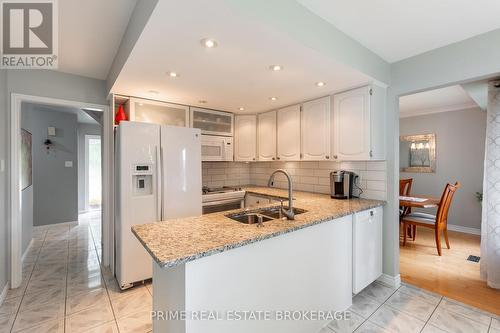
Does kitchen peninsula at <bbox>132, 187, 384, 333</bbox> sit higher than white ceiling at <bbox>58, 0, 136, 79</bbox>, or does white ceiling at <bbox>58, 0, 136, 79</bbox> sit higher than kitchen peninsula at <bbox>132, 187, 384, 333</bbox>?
white ceiling at <bbox>58, 0, 136, 79</bbox>

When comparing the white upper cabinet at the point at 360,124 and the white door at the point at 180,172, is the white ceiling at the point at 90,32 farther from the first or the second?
the white upper cabinet at the point at 360,124

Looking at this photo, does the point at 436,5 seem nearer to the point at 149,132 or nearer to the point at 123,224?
the point at 149,132

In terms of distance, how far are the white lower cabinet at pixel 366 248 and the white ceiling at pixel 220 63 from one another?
134 centimetres

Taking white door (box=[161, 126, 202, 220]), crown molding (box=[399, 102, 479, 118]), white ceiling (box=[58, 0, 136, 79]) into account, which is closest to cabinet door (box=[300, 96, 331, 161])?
white door (box=[161, 126, 202, 220])

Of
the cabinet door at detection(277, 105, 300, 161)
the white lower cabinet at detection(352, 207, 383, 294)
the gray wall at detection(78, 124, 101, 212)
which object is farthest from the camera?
the gray wall at detection(78, 124, 101, 212)

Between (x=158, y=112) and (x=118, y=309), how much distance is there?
211 centimetres

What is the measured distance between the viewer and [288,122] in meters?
3.11

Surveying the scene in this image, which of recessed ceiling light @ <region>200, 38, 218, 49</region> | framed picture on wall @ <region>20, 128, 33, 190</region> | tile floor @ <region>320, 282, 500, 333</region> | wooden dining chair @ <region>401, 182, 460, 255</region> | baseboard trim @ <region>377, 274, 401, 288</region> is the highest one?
recessed ceiling light @ <region>200, 38, 218, 49</region>

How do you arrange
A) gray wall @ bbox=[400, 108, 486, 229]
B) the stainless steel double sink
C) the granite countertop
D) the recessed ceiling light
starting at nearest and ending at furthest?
the granite countertop → the recessed ceiling light → the stainless steel double sink → gray wall @ bbox=[400, 108, 486, 229]

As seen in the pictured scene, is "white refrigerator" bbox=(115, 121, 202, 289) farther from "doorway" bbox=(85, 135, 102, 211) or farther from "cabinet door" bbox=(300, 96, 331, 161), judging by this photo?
"doorway" bbox=(85, 135, 102, 211)

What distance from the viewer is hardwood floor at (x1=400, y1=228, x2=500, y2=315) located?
2152 millimetres

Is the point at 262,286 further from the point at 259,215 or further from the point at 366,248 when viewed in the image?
the point at 366,248

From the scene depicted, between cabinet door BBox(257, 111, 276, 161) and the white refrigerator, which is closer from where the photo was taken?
the white refrigerator

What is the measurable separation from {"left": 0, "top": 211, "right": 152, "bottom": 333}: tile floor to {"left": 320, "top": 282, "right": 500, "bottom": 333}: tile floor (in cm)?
164
